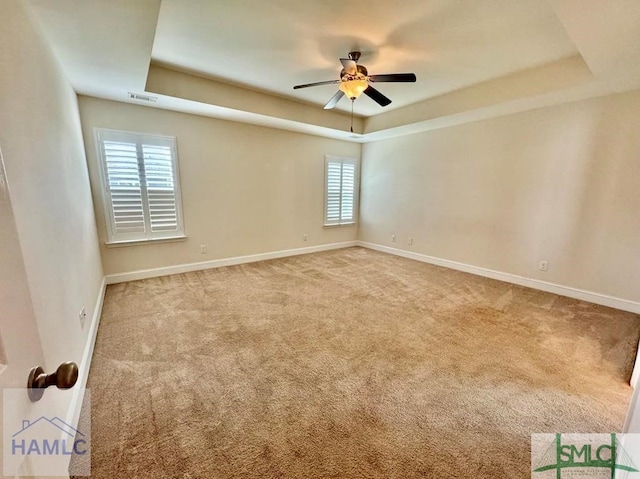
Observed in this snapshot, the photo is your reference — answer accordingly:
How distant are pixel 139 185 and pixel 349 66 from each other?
301 centimetres

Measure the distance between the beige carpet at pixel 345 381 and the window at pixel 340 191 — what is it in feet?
8.77

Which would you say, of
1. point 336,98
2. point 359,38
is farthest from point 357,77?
point 336,98

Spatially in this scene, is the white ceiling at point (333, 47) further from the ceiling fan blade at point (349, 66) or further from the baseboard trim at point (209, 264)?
the baseboard trim at point (209, 264)

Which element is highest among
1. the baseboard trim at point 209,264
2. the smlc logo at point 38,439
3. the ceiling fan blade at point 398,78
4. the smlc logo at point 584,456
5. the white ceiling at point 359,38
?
the white ceiling at point 359,38

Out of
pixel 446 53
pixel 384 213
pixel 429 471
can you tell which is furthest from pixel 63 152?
pixel 384 213

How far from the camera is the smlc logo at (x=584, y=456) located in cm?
131

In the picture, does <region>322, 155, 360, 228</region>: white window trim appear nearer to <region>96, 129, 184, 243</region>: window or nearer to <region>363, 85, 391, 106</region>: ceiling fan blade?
<region>363, 85, 391, 106</region>: ceiling fan blade

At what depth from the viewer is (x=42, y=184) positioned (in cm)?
153

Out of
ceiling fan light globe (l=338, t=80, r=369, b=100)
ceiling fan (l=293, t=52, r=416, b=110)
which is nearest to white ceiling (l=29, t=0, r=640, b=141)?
ceiling fan (l=293, t=52, r=416, b=110)

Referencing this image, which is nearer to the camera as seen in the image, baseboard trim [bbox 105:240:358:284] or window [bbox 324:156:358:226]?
baseboard trim [bbox 105:240:358:284]

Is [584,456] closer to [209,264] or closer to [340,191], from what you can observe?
[209,264]

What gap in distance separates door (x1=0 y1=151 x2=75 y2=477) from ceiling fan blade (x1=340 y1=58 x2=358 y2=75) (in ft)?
8.51

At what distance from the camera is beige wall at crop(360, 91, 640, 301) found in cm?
301

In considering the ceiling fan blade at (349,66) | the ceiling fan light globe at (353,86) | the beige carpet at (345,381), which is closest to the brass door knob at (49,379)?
the beige carpet at (345,381)
